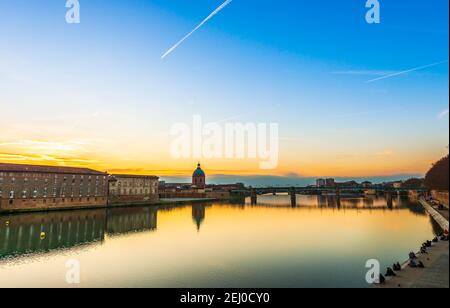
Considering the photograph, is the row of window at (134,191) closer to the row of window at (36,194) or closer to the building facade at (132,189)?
the building facade at (132,189)

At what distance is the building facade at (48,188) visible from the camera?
67562mm

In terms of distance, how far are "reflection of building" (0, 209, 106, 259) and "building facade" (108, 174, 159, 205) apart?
31472 mm

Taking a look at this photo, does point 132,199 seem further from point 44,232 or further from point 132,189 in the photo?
point 44,232

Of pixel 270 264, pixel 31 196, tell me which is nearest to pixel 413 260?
pixel 270 264

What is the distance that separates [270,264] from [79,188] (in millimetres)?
67621

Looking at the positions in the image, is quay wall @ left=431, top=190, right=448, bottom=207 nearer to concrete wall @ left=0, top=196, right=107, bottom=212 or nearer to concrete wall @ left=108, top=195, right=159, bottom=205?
concrete wall @ left=0, top=196, right=107, bottom=212

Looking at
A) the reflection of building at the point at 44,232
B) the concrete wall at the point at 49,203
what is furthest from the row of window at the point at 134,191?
the reflection of building at the point at 44,232

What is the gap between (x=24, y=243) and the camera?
130 feet

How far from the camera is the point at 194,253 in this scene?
35750 millimetres

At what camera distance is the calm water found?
2562 cm

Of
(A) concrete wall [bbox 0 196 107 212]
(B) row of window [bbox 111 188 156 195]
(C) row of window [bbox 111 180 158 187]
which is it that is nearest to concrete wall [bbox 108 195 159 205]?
(B) row of window [bbox 111 188 156 195]

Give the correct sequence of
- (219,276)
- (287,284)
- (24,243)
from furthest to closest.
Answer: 1. (24,243)
2. (219,276)
3. (287,284)
